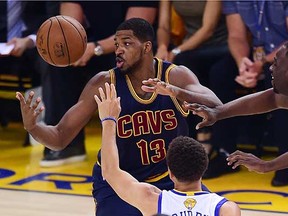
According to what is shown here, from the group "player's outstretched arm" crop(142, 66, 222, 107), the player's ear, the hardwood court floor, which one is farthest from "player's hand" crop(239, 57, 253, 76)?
the player's ear

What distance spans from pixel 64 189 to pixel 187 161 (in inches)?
140

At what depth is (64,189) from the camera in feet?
24.1

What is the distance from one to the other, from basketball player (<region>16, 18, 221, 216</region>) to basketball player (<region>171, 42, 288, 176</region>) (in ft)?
1.21

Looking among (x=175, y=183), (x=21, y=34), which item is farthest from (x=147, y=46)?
(x=21, y=34)

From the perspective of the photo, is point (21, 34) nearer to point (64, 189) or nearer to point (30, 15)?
point (30, 15)

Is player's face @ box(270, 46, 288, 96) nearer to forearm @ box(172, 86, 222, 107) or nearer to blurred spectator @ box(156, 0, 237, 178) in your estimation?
forearm @ box(172, 86, 222, 107)

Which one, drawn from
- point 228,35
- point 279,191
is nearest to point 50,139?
point 279,191

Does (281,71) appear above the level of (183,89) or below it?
above

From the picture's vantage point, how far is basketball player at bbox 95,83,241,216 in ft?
12.8

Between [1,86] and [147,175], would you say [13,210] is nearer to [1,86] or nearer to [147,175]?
[147,175]

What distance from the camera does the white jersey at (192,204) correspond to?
3891 mm

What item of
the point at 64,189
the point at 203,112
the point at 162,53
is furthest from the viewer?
the point at 162,53

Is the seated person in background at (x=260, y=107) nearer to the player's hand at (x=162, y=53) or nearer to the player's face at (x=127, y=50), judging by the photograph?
the player's face at (x=127, y=50)

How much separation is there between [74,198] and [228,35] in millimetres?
2207
